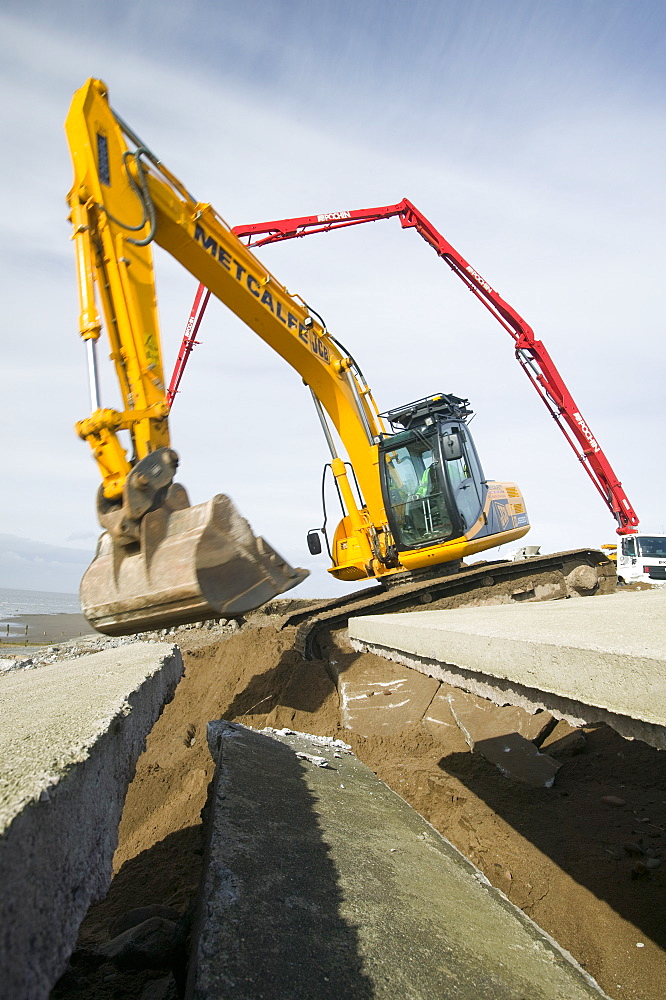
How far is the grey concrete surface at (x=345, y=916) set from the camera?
1.31m

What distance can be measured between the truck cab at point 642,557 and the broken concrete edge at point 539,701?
15633mm

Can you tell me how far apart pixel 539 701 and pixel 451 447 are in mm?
5800

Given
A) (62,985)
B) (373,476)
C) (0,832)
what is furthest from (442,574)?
(0,832)

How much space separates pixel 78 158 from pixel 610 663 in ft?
15.7

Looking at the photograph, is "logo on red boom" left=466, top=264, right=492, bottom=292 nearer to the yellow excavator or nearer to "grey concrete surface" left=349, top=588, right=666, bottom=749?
the yellow excavator

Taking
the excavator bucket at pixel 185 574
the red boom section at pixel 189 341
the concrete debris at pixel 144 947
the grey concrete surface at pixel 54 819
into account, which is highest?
the red boom section at pixel 189 341

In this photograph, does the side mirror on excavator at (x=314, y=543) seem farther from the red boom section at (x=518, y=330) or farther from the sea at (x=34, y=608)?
the sea at (x=34, y=608)

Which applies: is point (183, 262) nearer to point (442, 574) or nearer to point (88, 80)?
point (88, 80)

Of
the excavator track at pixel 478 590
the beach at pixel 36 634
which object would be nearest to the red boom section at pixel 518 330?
the excavator track at pixel 478 590

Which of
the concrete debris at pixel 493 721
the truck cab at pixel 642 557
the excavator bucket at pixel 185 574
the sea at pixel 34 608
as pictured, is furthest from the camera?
the sea at pixel 34 608

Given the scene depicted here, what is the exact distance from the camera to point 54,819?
1170mm

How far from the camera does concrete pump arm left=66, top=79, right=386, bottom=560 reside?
372cm

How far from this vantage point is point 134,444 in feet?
12.2

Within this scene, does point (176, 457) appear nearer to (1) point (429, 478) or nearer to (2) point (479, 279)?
(1) point (429, 478)
